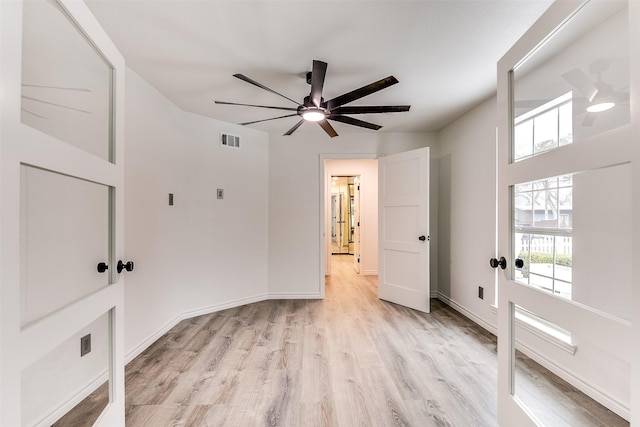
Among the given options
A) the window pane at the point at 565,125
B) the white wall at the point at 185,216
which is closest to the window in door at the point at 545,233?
the window pane at the point at 565,125

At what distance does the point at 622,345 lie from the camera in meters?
0.85

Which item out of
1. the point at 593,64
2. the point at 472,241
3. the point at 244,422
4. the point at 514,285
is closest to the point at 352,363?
the point at 244,422

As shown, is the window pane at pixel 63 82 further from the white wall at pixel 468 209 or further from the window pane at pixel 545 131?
the white wall at pixel 468 209

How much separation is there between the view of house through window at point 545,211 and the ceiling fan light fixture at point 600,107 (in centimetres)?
10

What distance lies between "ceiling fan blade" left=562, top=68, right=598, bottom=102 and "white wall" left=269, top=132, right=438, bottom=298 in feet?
9.85

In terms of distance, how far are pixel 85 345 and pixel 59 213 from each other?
57 cm

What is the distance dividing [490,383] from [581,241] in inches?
55.9

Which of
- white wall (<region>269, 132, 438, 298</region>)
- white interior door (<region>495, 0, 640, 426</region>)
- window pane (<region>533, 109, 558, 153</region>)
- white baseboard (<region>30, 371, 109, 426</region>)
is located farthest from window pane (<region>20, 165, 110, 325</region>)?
white wall (<region>269, 132, 438, 298</region>)

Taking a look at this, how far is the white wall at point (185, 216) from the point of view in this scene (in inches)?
96.4

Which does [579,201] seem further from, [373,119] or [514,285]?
[373,119]

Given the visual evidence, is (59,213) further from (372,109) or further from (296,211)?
(296,211)

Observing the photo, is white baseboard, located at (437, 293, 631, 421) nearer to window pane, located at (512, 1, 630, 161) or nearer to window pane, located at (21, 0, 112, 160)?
window pane, located at (512, 1, 630, 161)

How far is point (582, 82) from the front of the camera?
1077 millimetres

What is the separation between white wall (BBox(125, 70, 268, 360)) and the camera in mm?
2449
